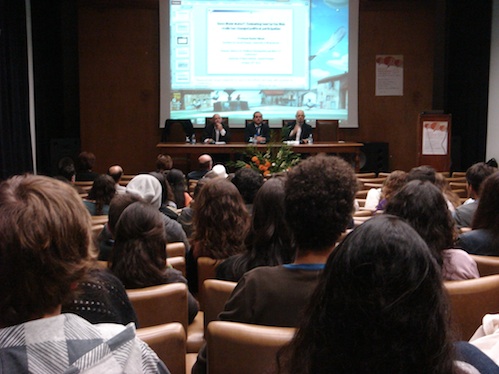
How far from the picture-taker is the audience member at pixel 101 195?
426cm

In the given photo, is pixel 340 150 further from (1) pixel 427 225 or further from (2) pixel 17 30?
(1) pixel 427 225

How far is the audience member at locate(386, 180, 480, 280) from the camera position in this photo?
236 centimetres

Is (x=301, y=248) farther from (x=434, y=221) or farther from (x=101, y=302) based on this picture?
(x=434, y=221)

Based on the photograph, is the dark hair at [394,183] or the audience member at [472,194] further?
the dark hair at [394,183]

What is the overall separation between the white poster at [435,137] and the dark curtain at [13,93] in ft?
19.4

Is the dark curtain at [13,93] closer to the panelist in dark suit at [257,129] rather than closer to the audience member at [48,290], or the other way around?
the panelist in dark suit at [257,129]

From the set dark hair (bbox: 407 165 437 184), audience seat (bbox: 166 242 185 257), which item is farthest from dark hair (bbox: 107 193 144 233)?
dark hair (bbox: 407 165 437 184)

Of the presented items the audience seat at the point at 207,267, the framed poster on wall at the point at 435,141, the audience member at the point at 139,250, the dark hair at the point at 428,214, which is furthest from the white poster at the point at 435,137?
the audience member at the point at 139,250

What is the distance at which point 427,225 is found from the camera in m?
2.37

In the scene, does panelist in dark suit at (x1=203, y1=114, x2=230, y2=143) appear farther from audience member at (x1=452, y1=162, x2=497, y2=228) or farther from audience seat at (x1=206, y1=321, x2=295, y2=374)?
audience seat at (x1=206, y1=321, x2=295, y2=374)

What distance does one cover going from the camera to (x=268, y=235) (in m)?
2.38

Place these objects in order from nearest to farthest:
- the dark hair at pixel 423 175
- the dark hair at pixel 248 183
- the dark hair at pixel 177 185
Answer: the dark hair at pixel 248 183 < the dark hair at pixel 423 175 < the dark hair at pixel 177 185

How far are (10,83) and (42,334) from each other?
814cm

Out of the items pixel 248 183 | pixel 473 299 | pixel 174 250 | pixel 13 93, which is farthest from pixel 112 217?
pixel 13 93
